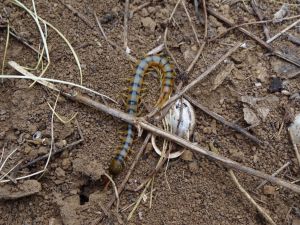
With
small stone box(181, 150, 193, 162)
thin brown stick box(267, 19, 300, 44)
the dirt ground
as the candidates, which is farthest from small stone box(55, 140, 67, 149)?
thin brown stick box(267, 19, 300, 44)

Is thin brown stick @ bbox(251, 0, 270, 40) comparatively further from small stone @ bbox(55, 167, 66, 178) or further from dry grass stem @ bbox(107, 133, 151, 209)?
small stone @ bbox(55, 167, 66, 178)

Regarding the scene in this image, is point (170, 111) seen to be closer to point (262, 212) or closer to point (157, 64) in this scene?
point (157, 64)

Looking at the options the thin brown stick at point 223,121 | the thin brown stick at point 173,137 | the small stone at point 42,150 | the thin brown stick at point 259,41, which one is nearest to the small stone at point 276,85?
the thin brown stick at point 259,41

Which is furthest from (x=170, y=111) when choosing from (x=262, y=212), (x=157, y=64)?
(x=262, y=212)

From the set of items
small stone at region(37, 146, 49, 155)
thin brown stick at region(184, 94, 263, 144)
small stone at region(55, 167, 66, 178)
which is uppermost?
thin brown stick at region(184, 94, 263, 144)

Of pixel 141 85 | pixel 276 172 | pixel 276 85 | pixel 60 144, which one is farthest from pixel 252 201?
pixel 60 144

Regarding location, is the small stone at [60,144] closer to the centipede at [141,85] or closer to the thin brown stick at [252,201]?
the centipede at [141,85]
